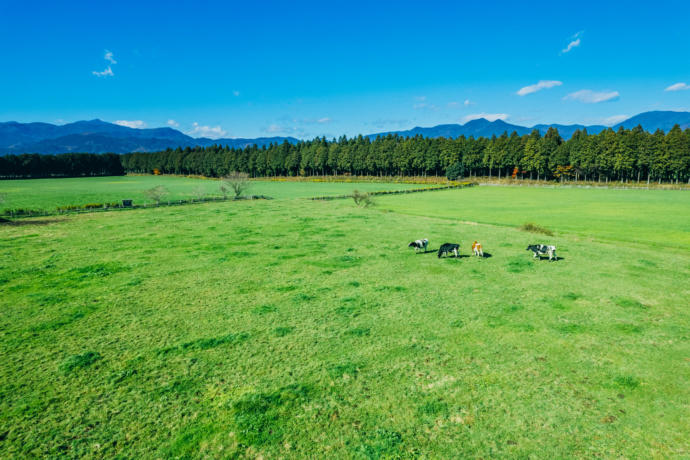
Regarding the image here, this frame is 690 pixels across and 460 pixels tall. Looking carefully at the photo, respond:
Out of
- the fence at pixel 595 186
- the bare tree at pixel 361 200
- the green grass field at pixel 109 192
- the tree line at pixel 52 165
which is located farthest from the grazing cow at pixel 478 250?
the tree line at pixel 52 165

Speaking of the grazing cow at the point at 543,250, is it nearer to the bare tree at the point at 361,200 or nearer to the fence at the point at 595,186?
the bare tree at the point at 361,200

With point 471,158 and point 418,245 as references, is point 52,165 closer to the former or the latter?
point 471,158

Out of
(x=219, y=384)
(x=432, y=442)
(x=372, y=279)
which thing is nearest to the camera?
(x=432, y=442)

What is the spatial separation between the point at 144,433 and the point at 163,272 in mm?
12651

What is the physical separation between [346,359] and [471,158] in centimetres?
13295

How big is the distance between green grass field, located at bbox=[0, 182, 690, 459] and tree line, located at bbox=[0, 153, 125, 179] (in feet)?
655

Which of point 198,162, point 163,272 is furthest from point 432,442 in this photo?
point 198,162

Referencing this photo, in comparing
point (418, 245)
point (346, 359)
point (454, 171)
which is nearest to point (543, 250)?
point (418, 245)

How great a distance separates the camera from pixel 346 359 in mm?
9695

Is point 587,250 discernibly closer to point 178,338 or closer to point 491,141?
point 178,338

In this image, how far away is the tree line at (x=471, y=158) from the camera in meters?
101

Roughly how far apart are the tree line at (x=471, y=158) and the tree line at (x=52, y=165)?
2.09 feet

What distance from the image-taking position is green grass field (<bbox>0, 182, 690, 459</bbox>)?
22.7 feet

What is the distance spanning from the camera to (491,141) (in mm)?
131625
